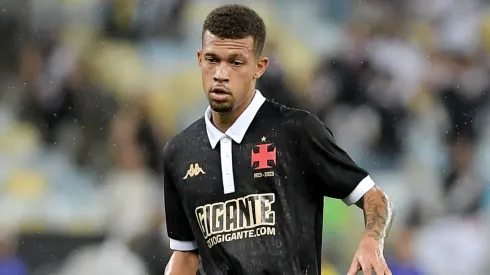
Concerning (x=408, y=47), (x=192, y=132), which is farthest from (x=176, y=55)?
(x=192, y=132)

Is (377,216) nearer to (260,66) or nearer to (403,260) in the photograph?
(260,66)

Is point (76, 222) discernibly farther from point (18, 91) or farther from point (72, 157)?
point (18, 91)

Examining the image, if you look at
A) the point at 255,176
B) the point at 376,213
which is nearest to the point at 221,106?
the point at 255,176

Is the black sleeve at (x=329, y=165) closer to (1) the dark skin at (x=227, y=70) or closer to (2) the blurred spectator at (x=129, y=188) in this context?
(1) the dark skin at (x=227, y=70)

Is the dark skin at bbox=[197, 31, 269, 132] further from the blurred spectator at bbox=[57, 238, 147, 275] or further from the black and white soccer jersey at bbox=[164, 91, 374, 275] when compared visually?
the blurred spectator at bbox=[57, 238, 147, 275]

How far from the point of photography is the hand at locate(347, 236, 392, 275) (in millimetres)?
2854

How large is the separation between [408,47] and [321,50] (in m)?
0.70

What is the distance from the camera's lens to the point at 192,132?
3496 mm

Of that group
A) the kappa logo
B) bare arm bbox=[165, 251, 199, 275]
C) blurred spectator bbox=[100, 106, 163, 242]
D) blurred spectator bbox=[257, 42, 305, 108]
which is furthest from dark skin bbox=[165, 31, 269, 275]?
blurred spectator bbox=[257, 42, 305, 108]

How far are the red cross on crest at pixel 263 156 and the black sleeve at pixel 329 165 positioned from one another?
0.37ft

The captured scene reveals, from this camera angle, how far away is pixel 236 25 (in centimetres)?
327

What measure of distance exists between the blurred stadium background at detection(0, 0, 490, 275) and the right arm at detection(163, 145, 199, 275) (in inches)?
105

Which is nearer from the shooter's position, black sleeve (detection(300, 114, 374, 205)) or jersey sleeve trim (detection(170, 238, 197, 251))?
black sleeve (detection(300, 114, 374, 205))

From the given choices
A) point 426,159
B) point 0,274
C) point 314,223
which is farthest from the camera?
point 426,159
